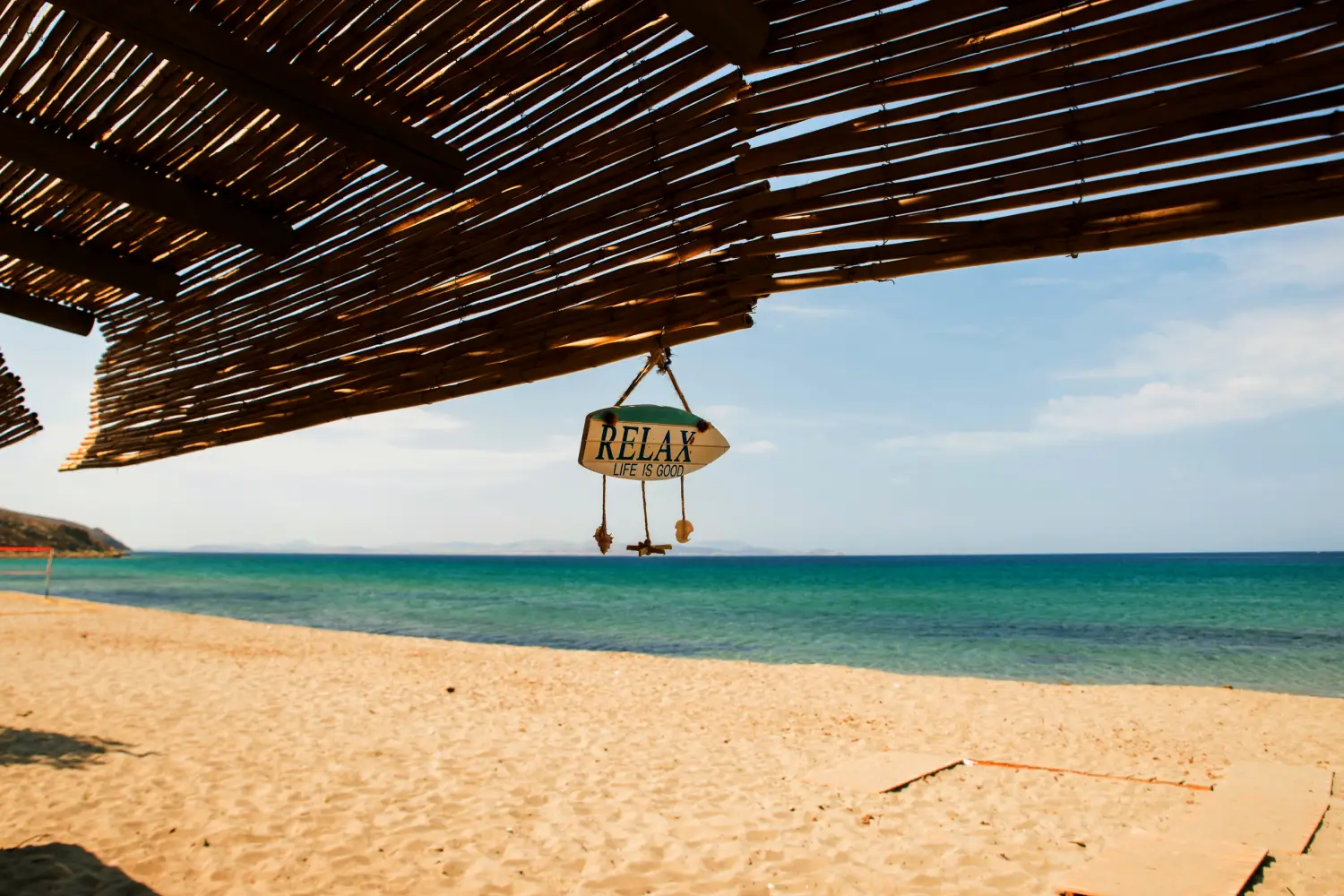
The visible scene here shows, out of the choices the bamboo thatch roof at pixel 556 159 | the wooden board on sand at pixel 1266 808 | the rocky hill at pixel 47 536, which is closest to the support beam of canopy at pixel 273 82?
the bamboo thatch roof at pixel 556 159

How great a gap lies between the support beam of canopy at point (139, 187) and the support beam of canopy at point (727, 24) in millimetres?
1588

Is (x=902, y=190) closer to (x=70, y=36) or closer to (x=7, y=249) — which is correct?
(x=70, y=36)

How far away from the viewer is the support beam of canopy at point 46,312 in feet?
10.3

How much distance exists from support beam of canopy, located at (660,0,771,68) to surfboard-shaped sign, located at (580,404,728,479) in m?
0.89

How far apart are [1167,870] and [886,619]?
21.9 m

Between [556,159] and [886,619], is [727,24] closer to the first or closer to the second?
[556,159]

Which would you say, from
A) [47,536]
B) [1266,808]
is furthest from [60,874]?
[47,536]

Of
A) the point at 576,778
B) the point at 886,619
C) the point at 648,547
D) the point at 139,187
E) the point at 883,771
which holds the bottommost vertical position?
the point at 886,619

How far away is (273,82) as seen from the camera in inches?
72.0

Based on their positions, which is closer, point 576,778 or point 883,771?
point 576,778

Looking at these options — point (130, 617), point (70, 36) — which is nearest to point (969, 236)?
point (70, 36)

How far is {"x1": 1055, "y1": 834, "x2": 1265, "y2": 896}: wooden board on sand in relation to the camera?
13.6 feet

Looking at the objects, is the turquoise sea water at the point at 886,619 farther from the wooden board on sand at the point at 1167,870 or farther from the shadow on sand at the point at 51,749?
the shadow on sand at the point at 51,749

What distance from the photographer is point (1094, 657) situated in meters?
16.8
